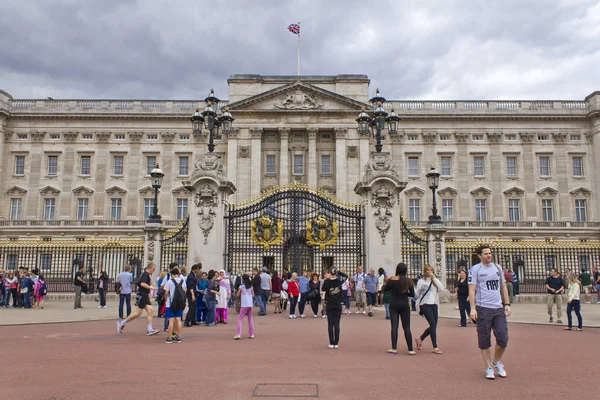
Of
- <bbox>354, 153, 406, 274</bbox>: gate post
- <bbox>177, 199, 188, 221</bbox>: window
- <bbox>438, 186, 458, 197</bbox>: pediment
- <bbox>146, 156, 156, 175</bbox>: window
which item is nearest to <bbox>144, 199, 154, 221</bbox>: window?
<bbox>177, 199, 188, 221</bbox>: window

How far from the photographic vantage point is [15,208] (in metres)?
52.1

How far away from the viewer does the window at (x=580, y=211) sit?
51500 millimetres

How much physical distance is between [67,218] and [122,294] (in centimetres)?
4066

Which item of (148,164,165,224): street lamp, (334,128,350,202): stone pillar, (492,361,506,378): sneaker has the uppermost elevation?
(334,128,350,202): stone pillar

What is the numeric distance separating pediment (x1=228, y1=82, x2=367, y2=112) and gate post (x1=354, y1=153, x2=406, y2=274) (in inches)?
1303

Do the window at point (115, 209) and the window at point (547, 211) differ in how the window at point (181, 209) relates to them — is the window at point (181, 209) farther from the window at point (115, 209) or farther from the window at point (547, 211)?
the window at point (547, 211)

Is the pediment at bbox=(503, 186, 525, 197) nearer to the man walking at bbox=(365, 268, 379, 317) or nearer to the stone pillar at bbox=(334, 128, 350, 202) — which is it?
the stone pillar at bbox=(334, 128, 350, 202)

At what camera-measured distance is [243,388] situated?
21.6 ft

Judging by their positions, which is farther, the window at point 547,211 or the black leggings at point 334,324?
the window at point 547,211

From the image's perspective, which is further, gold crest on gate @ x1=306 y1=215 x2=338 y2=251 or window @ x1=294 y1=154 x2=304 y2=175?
window @ x1=294 y1=154 x2=304 y2=175

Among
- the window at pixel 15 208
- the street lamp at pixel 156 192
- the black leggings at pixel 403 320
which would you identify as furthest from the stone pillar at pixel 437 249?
the window at pixel 15 208

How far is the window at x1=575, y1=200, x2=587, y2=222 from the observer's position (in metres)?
51.5

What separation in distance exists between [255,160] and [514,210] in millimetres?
28246

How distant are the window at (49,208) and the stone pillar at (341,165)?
100ft
